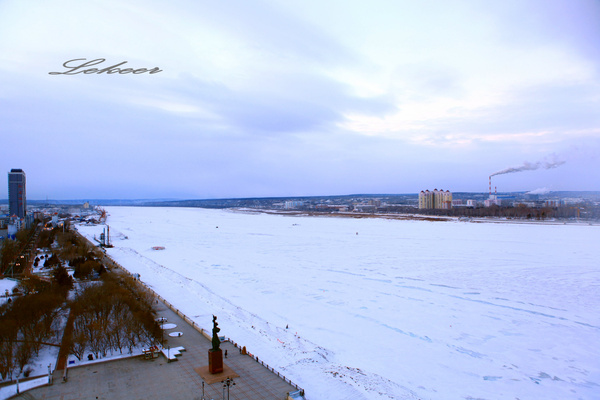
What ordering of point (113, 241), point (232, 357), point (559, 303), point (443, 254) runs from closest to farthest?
point (232, 357)
point (559, 303)
point (443, 254)
point (113, 241)

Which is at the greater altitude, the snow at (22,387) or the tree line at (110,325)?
the tree line at (110,325)

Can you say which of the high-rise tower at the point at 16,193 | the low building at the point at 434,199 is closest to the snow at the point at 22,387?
the high-rise tower at the point at 16,193

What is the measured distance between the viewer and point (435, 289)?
23078 mm

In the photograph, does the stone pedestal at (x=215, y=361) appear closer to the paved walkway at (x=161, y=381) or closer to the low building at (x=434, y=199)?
the paved walkway at (x=161, y=381)

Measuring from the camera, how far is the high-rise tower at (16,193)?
114312mm

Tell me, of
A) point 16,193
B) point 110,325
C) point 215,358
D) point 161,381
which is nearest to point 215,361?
point 215,358

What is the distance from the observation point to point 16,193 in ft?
390

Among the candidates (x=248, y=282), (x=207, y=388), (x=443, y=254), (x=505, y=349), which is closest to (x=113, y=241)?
(x=248, y=282)

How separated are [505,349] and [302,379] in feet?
27.0

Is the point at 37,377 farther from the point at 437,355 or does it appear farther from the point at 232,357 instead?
the point at 437,355

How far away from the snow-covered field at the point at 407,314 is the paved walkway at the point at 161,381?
115 cm

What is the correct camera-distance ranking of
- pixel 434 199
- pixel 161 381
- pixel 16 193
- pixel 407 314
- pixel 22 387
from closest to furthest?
1. pixel 22 387
2. pixel 161 381
3. pixel 407 314
4. pixel 16 193
5. pixel 434 199

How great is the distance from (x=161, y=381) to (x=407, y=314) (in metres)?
12.0

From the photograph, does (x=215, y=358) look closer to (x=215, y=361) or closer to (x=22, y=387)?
(x=215, y=361)
